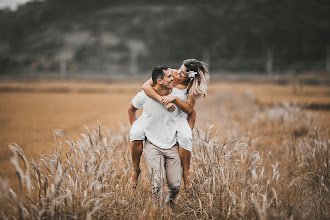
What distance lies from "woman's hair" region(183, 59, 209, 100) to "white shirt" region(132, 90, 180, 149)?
24cm

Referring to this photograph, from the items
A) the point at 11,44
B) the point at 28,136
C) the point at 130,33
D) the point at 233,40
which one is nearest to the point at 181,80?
the point at 28,136

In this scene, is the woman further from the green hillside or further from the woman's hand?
the green hillside

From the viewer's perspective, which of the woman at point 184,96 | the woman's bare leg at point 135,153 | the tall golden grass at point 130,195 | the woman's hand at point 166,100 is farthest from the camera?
the woman's bare leg at point 135,153

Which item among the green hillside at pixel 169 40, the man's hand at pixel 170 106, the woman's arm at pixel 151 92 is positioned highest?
the green hillside at pixel 169 40

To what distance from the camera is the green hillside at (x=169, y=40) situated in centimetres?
7750

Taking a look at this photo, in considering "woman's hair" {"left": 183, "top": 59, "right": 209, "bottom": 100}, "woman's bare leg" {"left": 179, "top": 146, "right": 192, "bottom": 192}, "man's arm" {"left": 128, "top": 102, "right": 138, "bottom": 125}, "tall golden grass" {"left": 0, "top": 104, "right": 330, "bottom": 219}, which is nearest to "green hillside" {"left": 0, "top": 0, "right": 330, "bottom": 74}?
"tall golden grass" {"left": 0, "top": 104, "right": 330, "bottom": 219}

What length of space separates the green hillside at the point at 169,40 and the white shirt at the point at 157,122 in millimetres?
64892

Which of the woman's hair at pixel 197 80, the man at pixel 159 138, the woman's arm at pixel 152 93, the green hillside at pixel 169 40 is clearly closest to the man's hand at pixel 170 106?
the woman's arm at pixel 152 93

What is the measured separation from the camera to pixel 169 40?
98812 millimetres

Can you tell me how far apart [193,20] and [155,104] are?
124151 mm

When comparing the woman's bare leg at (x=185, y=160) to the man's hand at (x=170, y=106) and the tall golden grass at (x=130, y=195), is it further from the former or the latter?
the man's hand at (x=170, y=106)

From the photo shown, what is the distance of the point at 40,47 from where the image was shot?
321ft

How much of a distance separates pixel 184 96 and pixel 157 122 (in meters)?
0.38

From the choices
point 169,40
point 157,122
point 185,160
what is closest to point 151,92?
point 157,122
